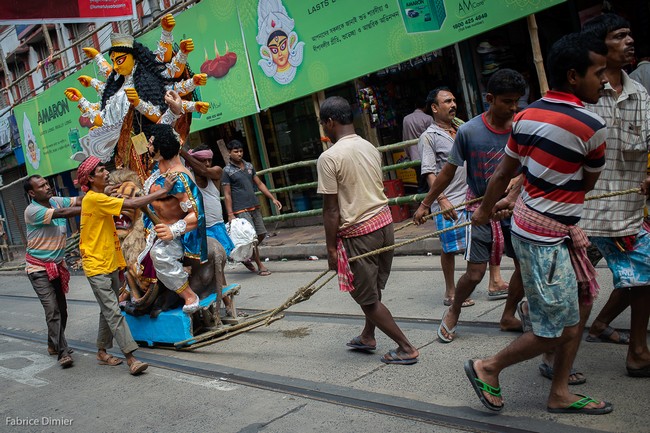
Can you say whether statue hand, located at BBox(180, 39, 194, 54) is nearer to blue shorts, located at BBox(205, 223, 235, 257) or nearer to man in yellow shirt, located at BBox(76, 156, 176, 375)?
man in yellow shirt, located at BBox(76, 156, 176, 375)

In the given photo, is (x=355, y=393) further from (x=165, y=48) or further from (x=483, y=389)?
(x=165, y=48)

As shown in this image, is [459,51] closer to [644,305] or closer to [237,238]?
[237,238]

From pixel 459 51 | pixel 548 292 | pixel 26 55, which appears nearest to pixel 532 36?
pixel 459 51

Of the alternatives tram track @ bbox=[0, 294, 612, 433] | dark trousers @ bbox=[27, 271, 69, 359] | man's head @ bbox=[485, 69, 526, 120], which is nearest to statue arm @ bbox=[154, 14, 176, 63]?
dark trousers @ bbox=[27, 271, 69, 359]

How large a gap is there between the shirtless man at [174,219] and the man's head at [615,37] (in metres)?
3.58

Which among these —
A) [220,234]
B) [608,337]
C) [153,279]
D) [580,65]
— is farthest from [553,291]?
[220,234]

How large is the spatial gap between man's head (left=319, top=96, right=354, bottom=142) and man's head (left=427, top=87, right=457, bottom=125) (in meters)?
1.43

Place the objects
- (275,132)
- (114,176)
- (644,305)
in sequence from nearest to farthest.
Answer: (644,305), (114,176), (275,132)

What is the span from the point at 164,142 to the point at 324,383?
→ 2.64m

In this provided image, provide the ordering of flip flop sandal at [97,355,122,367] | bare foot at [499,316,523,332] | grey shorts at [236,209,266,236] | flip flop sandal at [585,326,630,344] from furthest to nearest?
grey shorts at [236,209,266,236] → flip flop sandal at [97,355,122,367] → bare foot at [499,316,523,332] → flip flop sandal at [585,326,630,344]

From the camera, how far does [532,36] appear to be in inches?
331

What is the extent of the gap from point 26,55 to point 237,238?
19720mm

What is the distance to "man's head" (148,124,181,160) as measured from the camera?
235 inches

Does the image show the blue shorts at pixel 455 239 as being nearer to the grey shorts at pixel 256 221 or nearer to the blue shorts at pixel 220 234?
the blue shorts at pixel 220 234
